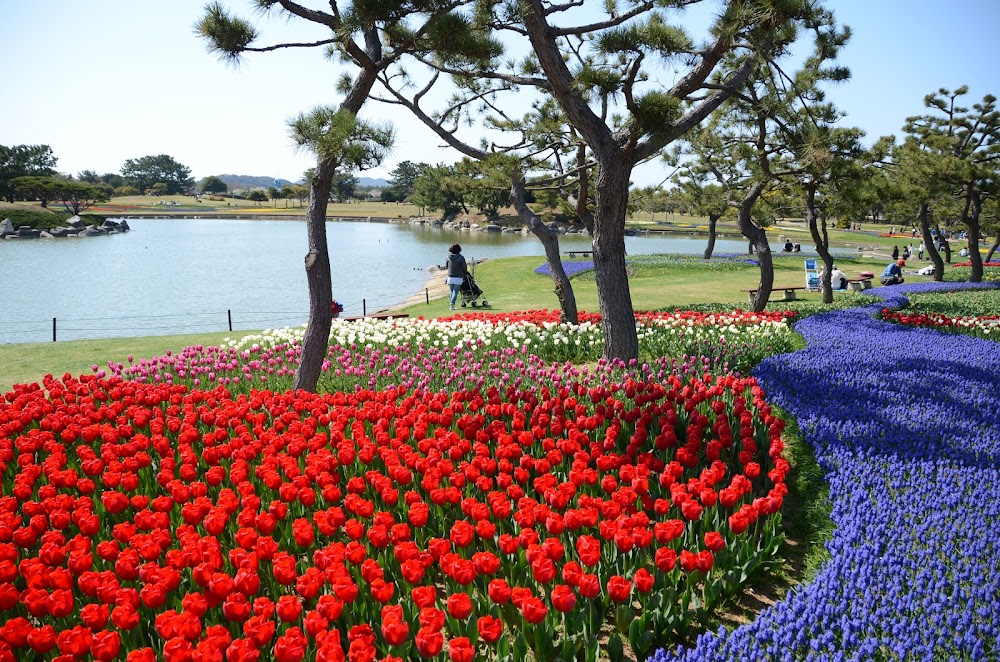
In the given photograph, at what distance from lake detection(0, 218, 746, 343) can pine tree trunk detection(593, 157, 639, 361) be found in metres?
15.4

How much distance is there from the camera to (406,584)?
13.6 feet

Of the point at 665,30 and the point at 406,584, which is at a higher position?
the point at 665,30

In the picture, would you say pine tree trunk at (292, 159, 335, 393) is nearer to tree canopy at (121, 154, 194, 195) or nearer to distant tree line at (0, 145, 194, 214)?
distant tree line at (0, 145, 194, 214)

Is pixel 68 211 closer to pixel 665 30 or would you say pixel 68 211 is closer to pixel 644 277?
pixel 644 277

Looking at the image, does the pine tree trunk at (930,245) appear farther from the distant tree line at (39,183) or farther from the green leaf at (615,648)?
the distant tree line at (39,183)

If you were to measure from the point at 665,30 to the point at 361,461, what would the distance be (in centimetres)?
593

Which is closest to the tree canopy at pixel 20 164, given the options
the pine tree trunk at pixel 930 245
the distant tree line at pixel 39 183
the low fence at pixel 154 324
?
the distant tree line at pixel 39 183

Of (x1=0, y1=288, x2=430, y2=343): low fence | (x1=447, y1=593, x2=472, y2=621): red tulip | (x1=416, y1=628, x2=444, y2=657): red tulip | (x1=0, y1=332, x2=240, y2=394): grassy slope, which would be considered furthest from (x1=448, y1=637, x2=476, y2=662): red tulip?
(x1=0, y1=288, x2=430, y2=343): low fence

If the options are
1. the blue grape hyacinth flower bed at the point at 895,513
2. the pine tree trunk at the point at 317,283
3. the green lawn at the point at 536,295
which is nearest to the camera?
the blue grape hyacinth flower bed at the point at 895,513

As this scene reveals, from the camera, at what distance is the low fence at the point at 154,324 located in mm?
21453

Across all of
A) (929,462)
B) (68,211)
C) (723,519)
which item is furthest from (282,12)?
(68,211)

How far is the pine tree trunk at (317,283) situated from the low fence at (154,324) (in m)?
12.2

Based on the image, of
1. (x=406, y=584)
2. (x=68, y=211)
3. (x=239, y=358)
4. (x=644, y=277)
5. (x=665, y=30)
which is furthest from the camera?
(x=68, y=211)

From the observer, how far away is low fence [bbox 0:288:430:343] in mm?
21453
